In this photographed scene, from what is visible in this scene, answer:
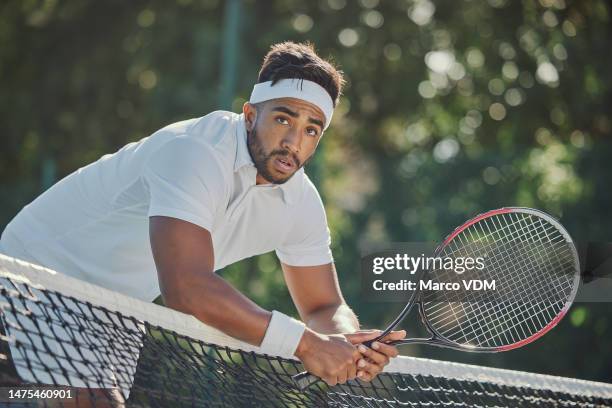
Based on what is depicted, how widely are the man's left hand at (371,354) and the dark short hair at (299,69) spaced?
2.45 feet

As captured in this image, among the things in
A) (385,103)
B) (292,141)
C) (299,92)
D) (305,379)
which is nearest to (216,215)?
(292,141)

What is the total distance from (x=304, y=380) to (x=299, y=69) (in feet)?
3.00

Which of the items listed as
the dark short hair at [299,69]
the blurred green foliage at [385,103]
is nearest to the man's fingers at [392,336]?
the dark short hair at [299,69]

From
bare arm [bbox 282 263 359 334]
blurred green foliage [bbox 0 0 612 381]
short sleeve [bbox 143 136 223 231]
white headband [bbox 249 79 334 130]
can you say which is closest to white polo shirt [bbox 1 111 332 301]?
short sleeve [bbox 143 136 223 231]

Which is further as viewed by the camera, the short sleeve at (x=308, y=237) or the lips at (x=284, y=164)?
the short sleeve at (x=308, y=237)

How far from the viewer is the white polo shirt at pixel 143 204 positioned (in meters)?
2.69

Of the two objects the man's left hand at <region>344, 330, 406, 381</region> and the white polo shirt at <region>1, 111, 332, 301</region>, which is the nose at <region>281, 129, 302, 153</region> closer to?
the white polo shirt at <region>1, 111, 332, 301</region>

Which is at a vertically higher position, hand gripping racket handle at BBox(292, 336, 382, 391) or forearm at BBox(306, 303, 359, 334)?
forearm at BBox(306, 303, 359, 334)

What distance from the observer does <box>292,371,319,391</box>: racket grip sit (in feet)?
8.84

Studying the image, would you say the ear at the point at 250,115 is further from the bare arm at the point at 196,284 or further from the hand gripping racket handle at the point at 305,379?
the hand gripping racket handle at the point at 305,379

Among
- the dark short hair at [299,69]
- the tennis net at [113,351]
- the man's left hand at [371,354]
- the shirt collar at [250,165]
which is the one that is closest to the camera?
the tennis net at [113,351]

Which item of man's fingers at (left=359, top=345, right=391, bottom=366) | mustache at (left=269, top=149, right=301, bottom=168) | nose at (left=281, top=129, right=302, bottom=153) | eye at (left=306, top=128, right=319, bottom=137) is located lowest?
man's fingers at (left=359, top=345, right=391, bottom=366)

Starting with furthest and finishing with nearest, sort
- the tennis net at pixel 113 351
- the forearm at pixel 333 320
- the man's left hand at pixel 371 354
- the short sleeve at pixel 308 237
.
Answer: the short sleeve at pixel 308 237 → the forearm at pixel 333 320 → the man's left hand at pixel 371 354 → the tennis net at pixel 113 351

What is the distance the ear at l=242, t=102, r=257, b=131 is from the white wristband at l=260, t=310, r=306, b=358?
64 centimetres
